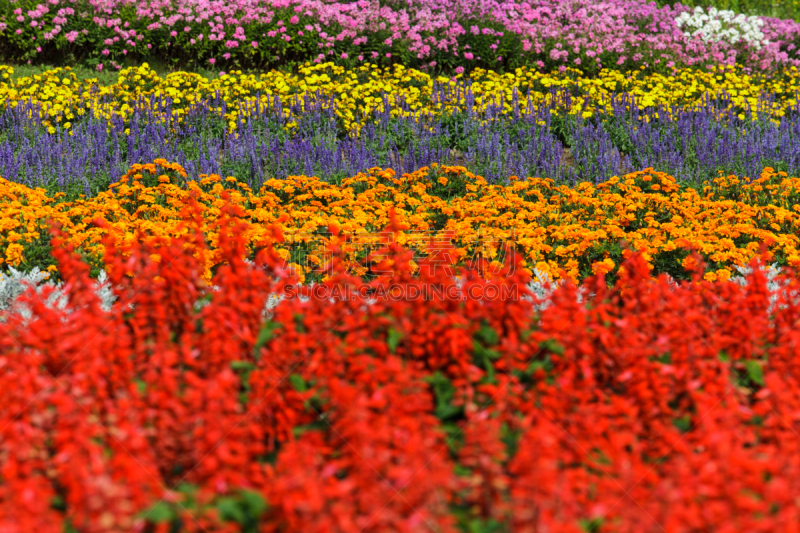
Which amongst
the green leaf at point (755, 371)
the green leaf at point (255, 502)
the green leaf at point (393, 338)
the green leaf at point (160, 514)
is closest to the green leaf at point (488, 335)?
the green leaf at point (393, 338)

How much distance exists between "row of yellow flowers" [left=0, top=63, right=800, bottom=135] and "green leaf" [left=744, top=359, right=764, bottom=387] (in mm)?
5729

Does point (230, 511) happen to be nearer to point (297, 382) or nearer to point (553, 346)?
point (297, 382)

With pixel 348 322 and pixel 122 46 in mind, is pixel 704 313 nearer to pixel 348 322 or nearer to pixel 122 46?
pixel 348 322

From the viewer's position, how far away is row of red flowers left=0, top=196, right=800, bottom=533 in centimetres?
185

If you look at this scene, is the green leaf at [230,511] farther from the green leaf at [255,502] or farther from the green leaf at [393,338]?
the green leaf at [393,338]

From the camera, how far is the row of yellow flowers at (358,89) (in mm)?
7910

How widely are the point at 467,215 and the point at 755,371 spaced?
311cm

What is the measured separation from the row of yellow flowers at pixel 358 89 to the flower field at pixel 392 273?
0.06 meters

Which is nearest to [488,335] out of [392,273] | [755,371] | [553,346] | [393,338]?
[553,346]

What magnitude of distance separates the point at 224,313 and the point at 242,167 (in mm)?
4357

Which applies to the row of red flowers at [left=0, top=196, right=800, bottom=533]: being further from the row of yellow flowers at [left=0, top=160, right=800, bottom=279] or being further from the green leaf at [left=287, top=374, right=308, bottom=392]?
the row of yellow flowers at [left=0, top=160, right=800, bottom=279]

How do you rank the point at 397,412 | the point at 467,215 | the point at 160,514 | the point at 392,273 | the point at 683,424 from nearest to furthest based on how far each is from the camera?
the point at 160,514 → the point at 397,412 → the point at 683,424 → the point at 392,273 → the point at 467,215

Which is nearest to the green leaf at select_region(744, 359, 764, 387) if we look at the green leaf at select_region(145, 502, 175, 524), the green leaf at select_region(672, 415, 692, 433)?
the green leaf at select_region(672, 415, 692, 433)

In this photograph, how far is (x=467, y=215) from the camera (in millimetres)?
5566
